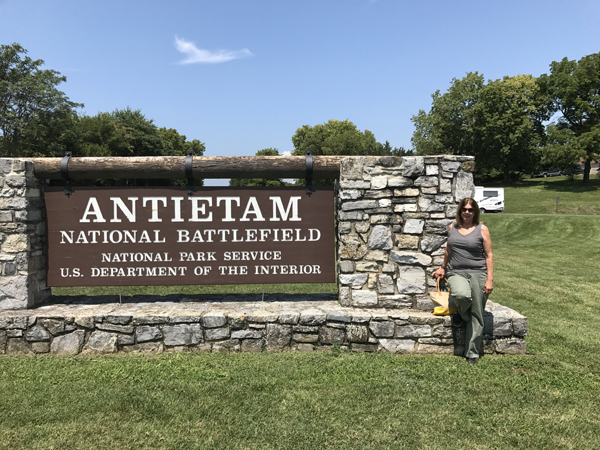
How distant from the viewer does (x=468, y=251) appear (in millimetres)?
4141

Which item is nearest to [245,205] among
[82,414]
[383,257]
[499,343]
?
[383,257]

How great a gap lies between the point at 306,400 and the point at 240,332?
133cm

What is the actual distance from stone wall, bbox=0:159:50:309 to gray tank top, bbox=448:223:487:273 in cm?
498

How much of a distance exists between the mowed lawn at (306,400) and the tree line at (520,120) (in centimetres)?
3875

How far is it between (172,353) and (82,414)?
4.11ft

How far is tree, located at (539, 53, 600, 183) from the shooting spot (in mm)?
34906

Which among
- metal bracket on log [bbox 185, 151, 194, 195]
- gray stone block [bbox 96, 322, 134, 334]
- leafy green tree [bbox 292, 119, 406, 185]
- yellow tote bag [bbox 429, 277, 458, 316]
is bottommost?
gray stone block [bbox 96, 322, 134, 334]

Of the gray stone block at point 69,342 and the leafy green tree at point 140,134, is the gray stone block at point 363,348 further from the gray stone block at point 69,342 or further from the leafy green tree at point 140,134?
the leafy green tree at point 140,134

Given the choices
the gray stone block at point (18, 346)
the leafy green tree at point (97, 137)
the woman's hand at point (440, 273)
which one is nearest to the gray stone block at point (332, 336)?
the woman's hand at point (440, 273)

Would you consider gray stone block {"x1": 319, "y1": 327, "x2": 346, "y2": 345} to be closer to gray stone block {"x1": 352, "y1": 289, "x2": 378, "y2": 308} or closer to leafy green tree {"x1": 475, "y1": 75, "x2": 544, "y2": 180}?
gray stone block {"x1": 352, "y1": 289, "x2": 378, "y2": 308}

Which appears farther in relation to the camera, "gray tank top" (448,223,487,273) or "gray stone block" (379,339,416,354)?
"gray stone block" (379,339,416,354)

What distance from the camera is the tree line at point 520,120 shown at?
3672cm

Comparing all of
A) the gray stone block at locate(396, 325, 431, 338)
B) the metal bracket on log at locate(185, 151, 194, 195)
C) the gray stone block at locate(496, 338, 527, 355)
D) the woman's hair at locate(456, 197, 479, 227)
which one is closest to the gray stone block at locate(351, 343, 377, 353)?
the gray stone block at locate(396, 325, 431, 338)

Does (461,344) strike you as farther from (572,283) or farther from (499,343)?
(572,283)
